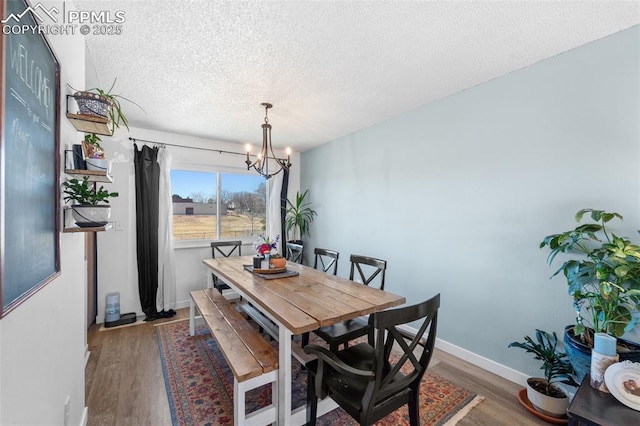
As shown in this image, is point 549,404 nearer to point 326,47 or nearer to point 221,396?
point 221,396

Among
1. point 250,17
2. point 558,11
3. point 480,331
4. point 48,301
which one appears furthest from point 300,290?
point 558,11

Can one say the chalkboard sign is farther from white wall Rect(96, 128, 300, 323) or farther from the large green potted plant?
the large green potted plant

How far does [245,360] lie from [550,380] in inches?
83.1

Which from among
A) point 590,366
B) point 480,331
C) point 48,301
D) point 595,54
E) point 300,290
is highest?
point 595,54

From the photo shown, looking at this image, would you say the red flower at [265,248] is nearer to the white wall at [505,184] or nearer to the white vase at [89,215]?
the white vase at [89,215]

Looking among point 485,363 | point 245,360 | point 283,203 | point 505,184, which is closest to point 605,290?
point 505,184

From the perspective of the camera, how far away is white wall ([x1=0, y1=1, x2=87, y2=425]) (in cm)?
70

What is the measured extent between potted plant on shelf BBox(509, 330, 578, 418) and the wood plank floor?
0.11 m

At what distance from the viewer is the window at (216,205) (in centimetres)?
394

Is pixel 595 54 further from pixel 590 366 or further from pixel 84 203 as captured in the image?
pixel 84 203

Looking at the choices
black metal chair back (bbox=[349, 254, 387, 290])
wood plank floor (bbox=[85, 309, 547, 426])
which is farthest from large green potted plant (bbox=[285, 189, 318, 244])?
wood plank floor (bbox=[85, 309, 547, 426])

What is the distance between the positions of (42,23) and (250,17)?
98cm

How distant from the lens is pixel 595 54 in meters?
1.79

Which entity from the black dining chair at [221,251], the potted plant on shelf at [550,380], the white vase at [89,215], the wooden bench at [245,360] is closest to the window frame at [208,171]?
the black dining chair at [221,251]
